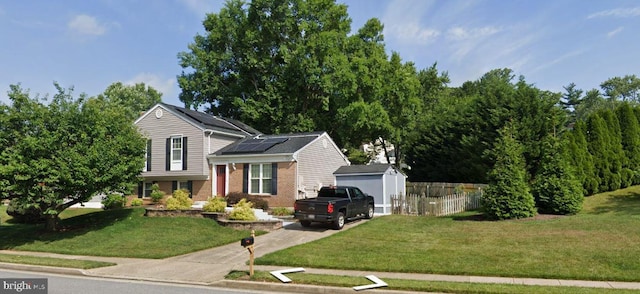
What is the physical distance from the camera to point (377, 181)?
22.0 meters

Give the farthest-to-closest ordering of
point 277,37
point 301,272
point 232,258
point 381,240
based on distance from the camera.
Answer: point 277,37, point 381,240, point 232,258, point 301,272

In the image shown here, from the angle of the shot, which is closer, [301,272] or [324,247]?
[301,272]

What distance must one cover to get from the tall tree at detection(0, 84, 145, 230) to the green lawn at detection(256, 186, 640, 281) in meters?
9.13

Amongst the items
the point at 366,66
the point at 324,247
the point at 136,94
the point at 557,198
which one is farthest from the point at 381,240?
the point at 136,94

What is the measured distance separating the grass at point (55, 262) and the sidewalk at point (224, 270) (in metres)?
0.35

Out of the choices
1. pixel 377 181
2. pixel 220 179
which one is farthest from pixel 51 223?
pixel 377 181

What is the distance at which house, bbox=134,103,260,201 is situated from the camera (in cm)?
2612

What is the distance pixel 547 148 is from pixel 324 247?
11321 mm

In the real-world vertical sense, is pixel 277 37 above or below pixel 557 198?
above

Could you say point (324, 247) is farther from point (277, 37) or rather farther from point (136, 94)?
point (136, 94)

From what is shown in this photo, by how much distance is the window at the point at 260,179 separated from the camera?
2411 centimetres

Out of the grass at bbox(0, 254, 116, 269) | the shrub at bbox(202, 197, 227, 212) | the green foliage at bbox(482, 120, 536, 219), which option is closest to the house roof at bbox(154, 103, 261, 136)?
the shrub at bbox(202, 197, 227, 212)

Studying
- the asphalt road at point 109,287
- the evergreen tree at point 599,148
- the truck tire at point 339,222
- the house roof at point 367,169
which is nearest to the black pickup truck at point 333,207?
the truck tire at point 339,222

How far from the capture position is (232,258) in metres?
13.6
